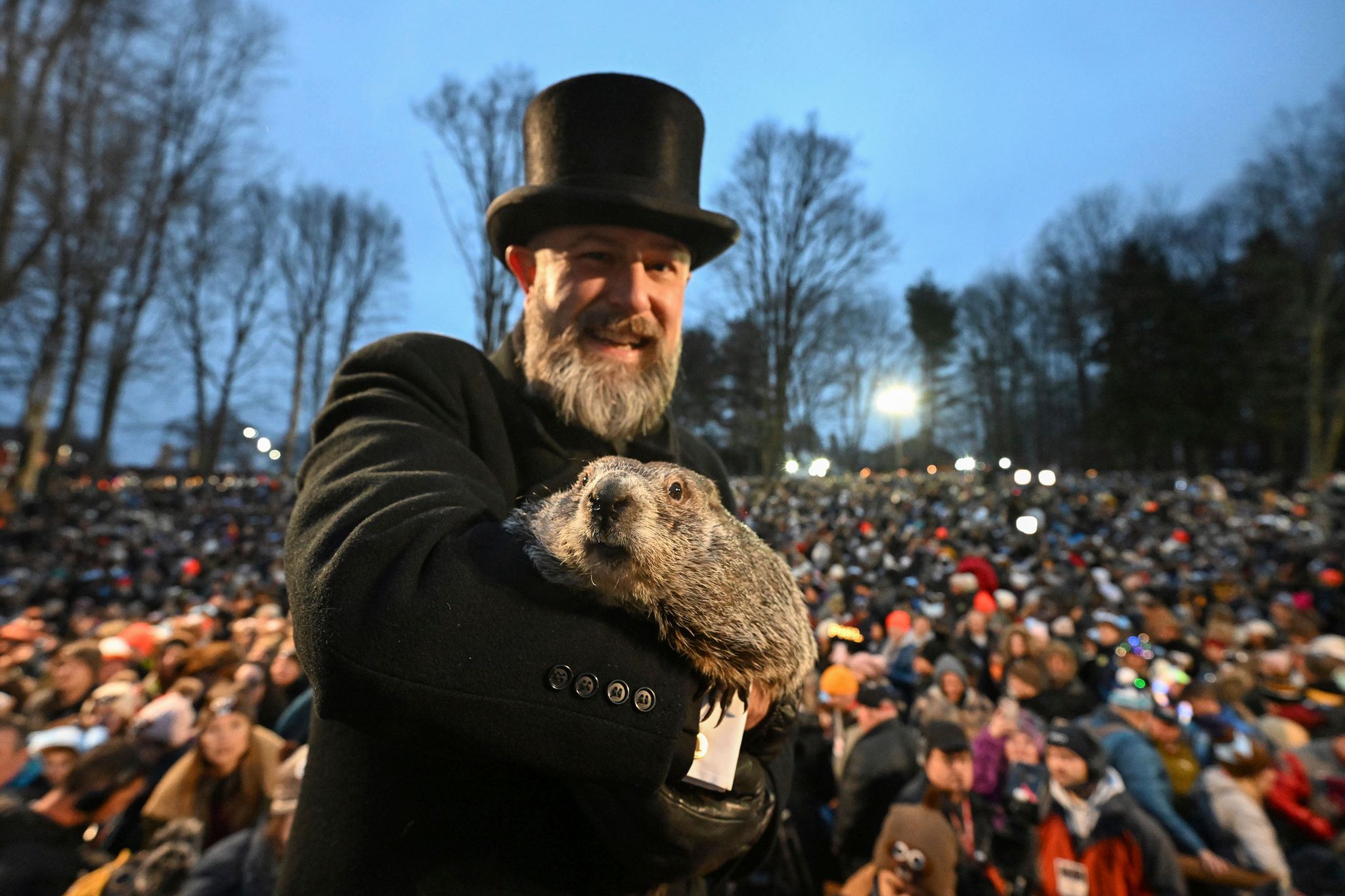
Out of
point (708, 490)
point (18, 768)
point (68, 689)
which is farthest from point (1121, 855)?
point (68, 689)

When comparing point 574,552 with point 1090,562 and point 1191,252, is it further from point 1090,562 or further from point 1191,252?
point 1191,252

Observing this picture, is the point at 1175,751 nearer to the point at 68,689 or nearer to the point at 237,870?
→ the point at 237,870

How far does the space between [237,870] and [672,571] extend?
13.9 feet

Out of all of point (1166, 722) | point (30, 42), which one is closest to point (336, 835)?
point (1166, 722)

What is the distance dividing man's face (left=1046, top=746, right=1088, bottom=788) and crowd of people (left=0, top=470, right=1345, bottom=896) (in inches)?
0.7

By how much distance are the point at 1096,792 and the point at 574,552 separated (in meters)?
5.06

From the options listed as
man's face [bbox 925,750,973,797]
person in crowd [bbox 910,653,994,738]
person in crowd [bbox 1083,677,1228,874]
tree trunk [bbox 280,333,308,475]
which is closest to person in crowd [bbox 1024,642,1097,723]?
person in crowd [bbox 910,653,994,738]

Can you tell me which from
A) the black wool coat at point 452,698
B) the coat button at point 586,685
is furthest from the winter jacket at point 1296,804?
the coat button at point 586,685

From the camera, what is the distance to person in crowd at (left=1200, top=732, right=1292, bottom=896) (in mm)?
4588

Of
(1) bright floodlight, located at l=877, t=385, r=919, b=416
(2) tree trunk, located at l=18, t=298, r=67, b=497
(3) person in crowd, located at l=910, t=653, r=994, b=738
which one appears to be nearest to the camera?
(3) person in crowd, located at l=910, t=653, r=994, b=738

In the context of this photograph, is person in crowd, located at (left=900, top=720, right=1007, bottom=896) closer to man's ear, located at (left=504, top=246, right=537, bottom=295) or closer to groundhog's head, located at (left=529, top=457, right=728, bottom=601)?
groundhog's head, located at (left=529, top=457, right=728, bottom=601)

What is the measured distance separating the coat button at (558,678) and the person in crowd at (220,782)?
4.72 m

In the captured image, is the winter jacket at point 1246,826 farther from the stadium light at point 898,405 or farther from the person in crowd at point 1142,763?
the stadium light at point 898,405

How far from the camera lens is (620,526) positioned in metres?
1.33
